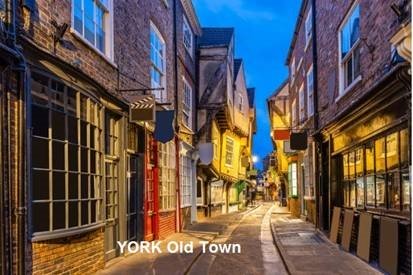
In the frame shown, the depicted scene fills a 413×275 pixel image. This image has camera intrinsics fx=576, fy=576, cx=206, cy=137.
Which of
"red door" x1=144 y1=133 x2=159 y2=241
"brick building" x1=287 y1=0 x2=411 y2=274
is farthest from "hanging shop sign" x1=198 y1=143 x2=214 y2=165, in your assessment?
"red door" x1=144 y1=133 x2=159 y2=241

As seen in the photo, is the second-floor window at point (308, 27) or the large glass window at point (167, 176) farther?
Result: the second-floor window at point (308, 27)

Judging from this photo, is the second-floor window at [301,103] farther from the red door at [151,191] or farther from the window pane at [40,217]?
the window pane at [40,217]

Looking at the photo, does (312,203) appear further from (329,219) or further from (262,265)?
(262,265)

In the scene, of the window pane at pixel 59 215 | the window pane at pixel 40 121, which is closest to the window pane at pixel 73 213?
the window pane at pixel 59 215

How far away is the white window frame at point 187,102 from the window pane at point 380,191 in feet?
36.7

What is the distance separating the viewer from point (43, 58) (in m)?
8.03

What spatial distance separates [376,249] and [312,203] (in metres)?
10.3

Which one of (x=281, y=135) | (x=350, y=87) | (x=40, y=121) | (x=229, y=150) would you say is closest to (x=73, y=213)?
(x=40, y=121)

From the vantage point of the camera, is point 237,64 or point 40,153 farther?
point 237,64

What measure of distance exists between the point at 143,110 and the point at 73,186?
3.45m

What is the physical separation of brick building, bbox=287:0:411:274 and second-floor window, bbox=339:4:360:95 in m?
0.02

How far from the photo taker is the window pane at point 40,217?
7.83 metres

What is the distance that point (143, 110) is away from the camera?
12188 millimetres

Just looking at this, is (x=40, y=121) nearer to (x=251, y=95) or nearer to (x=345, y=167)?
(x=345, y=167)
